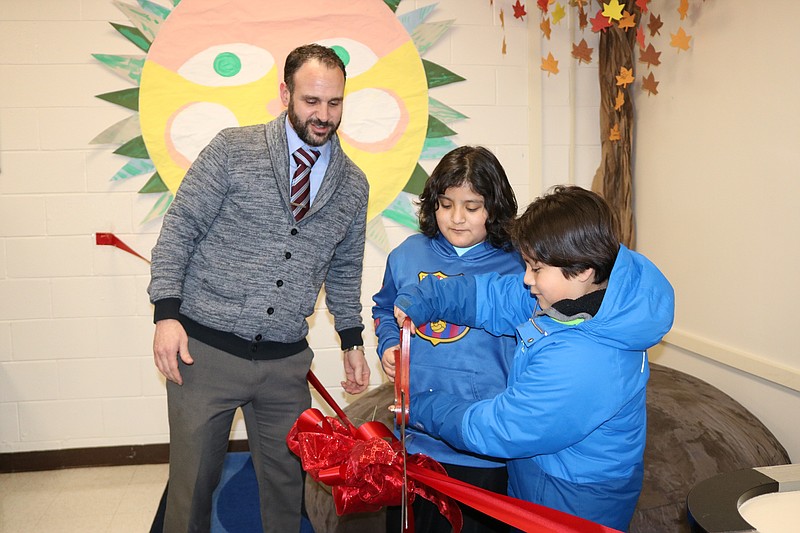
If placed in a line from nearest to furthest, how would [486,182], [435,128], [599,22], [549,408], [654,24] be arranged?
1. [549,408]
2. [486,182]
3. [654,24]
4. [599,22]
5. [435,128]

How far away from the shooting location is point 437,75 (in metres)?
3.97

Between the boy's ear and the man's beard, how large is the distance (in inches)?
40.7

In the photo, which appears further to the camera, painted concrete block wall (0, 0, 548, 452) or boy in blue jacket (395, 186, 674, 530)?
painted concrete block wall (0, 0, 548, 452)

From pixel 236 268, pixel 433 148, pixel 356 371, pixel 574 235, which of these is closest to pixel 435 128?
pixel 433 148

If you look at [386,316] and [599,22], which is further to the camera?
[599,22]

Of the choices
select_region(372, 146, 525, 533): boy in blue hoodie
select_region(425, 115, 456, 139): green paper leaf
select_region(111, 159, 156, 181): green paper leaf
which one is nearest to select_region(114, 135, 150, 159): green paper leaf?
select_region(111, 159, 156, 181): green paper leaf

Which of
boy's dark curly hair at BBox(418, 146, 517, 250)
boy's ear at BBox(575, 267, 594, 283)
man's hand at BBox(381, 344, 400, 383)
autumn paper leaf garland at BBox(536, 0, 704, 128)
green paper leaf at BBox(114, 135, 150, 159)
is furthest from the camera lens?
green paper leaf at BBox(114, 135, 150, 159)

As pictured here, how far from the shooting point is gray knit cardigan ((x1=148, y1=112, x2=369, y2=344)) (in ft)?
7.28

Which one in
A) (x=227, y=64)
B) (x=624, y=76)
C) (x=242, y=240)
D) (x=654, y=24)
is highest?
(x=654, y=24)

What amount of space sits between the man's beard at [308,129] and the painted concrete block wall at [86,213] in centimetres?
177

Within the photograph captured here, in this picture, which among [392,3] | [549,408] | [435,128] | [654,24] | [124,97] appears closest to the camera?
[549,408]

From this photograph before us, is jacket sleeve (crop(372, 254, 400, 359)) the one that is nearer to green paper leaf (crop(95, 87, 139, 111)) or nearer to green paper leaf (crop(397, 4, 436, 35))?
green paper leaf (crop(397, 4, 436, 35))

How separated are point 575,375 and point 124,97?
313 cm

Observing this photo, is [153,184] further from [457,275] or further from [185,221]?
[457,275]
